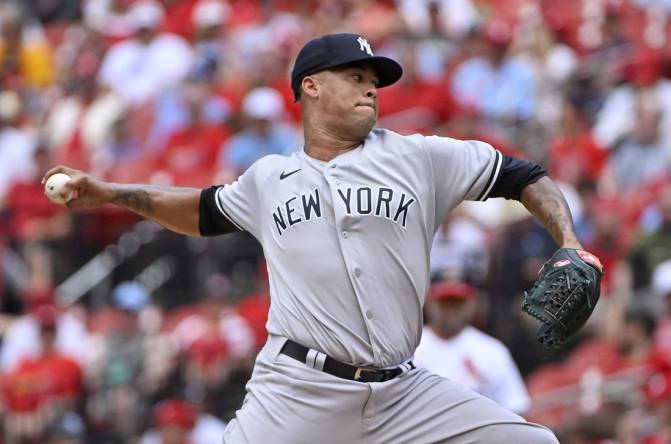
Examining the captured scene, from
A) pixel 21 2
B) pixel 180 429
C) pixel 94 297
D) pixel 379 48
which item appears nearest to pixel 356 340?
pixel 180 429

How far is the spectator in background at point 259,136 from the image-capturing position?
12.6 m

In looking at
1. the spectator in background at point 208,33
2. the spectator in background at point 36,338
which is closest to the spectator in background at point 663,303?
the spectator in background at point 36,338

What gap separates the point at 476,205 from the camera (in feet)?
36.9

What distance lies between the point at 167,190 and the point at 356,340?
1.12 meters

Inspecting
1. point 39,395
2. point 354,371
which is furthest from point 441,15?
point 354,371

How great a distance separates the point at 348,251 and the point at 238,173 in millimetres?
6872

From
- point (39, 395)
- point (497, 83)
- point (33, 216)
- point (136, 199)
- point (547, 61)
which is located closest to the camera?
point (136, 199)

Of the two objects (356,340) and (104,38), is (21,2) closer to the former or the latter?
(104,38)

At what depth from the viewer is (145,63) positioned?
49.9 feet

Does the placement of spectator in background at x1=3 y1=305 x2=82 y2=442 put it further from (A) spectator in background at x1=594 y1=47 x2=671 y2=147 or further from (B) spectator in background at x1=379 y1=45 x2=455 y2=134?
(A) spectator in background at x1=594 y1=47 x2=671 y2=147

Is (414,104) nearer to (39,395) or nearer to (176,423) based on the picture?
(39,395)

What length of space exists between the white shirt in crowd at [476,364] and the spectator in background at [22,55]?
8545 mm

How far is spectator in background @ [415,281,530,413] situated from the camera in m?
8.29

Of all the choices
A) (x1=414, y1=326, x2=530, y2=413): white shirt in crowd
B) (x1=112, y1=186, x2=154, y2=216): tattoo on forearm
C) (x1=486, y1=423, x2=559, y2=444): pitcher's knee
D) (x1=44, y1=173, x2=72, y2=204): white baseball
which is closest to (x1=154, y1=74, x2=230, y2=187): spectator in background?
(x1=414, y1=326, x2=530, y2=413): white shirt in crowd
